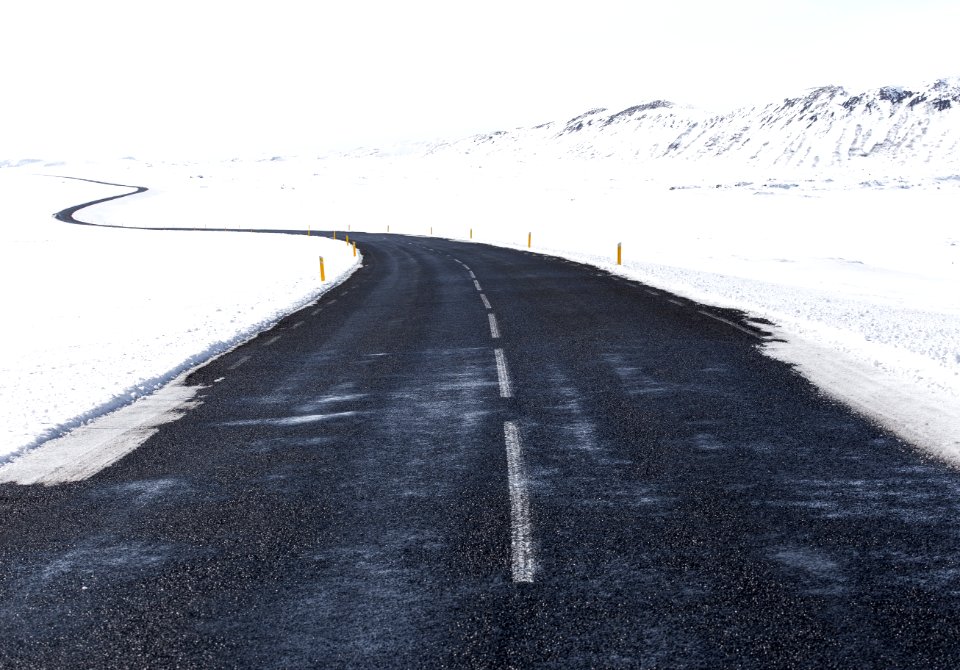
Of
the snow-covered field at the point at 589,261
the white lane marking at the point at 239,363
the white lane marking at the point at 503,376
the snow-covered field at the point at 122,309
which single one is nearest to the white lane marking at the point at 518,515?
the white lane marking at the point at 503,376

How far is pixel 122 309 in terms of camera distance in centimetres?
2000

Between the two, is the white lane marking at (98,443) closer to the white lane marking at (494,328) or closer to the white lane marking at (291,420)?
the white lane marking at (291,420)

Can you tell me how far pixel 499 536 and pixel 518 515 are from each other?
348 mm

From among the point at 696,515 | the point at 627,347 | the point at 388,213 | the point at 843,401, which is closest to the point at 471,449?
the point at 696,515

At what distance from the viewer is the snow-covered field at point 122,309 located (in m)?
9.12

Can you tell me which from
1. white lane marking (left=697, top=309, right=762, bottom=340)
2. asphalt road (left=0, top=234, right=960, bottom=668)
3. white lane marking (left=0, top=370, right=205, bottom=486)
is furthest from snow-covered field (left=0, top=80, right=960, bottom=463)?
asphalt road (left=0, top=234, right=960, bottom=668)

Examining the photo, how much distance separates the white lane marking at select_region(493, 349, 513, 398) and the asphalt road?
8 centimetres

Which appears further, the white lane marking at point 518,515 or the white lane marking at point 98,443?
the white lane marking at point 98,443

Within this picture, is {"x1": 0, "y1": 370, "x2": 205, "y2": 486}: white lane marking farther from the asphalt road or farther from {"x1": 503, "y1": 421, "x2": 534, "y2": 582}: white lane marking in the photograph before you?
{"x1": 503, "y1": 421, "x2": 534, "y2": 582}: white lane marking

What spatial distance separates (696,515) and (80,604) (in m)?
3.68

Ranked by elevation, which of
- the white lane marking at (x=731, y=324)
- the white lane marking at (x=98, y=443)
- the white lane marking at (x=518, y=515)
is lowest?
the white lane marking at (x=98, y=443)

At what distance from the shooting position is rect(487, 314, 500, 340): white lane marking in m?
12.8

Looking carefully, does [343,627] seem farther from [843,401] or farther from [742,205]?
[742,205]

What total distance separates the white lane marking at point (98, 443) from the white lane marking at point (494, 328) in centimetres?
510
